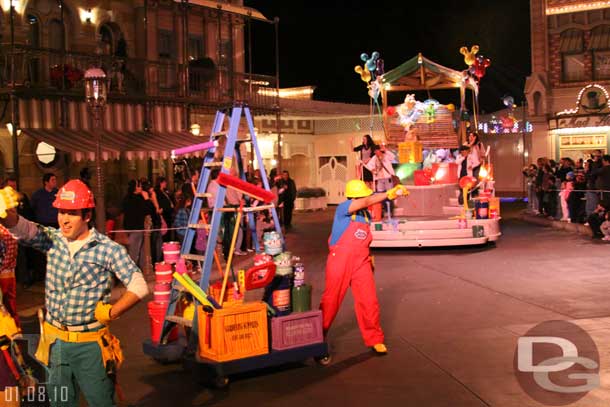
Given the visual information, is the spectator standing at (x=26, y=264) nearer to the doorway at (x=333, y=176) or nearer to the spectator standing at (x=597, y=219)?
the spectator standing at (x=597, y=219)

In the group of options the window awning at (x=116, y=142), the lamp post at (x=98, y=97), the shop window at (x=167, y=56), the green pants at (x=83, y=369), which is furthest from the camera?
the shop window at (x=167, y=56)

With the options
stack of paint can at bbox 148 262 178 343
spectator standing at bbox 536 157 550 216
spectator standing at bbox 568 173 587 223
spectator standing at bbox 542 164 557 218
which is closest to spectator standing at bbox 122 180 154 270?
stack of paint can at bbox 148 262 178 343

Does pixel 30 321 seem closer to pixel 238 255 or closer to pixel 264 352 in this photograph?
pixel 264 352

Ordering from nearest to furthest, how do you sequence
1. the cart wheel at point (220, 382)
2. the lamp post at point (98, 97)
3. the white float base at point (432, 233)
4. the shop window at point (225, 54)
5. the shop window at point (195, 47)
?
the cart wheel at point (220, 382) < the lamp post at point (98, 97) < the white float base at point (432, 233) < the shop window at point (195, 47) < the shop window at point (225, 54)

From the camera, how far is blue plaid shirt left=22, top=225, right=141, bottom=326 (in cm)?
514

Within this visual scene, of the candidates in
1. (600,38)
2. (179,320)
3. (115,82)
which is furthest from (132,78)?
(600,38)

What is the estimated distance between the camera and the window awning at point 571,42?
36.7 meters

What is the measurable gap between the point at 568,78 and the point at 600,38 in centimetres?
226

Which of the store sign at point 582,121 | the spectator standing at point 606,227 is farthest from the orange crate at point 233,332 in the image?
the store sign at point 582,121

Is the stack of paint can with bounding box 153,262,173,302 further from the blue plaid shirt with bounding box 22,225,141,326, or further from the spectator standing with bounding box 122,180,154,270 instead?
the spectator standing with bounding box 122,180,154,270

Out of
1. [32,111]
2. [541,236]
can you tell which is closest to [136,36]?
[32,111]

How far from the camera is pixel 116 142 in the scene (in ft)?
63.7

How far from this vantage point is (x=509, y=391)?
711cm

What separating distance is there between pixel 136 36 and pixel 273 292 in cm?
1745
